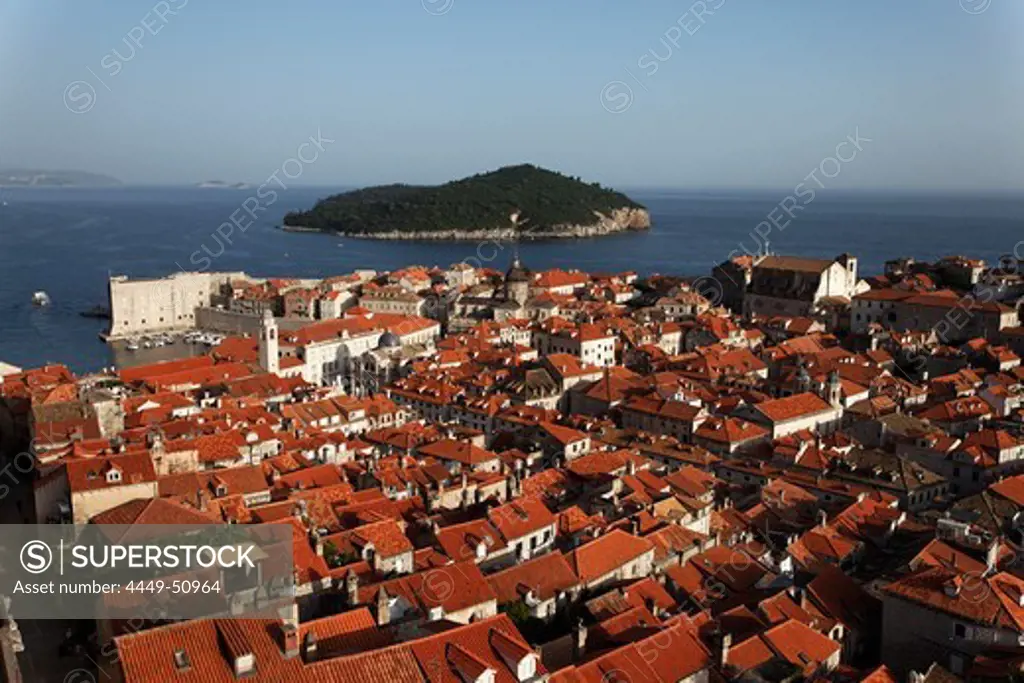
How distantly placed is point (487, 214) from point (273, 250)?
33.6m

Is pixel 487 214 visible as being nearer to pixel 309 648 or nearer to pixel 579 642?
pixel 579 642

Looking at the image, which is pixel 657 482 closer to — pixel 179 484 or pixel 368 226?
pixel 179 484

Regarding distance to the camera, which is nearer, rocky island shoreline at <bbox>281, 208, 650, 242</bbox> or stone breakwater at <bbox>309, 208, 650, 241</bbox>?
rocky island shoreline at <bbox>281, 208, 650, 242</bbox>

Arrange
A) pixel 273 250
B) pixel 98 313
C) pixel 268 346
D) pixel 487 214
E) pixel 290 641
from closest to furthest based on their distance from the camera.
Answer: pixel 290 641, pixel 268 346, pixel 98 313, pixel 273 250, pixel 487 214

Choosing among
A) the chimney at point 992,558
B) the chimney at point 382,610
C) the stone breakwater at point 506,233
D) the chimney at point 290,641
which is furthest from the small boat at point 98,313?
the stone breakwater at point 506,233

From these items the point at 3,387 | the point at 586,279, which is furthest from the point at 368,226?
the point at 3,387

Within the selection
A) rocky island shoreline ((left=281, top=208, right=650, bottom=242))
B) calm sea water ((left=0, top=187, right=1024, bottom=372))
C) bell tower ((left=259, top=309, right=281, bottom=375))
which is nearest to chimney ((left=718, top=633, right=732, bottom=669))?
bell tower ((left=259, top=309, right=281, bottom=375))

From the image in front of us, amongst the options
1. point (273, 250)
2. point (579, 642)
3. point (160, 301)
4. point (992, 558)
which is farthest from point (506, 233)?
point (579, 642)

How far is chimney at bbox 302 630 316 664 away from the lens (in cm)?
766

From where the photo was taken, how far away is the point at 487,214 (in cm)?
11931

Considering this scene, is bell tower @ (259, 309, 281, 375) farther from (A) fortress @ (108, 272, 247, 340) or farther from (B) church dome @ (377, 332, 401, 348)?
(A) fortress @ (108, 272, 247, 340)

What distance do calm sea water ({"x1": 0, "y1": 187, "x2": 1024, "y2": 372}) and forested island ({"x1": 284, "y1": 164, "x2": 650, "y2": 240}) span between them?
17.2 feet

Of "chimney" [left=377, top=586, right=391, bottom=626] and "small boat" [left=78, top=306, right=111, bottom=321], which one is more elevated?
"chimney" [left=377, top=586, right=391, bottom=626]

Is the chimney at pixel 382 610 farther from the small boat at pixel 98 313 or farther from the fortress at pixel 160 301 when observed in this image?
the small boat at pixel 98 313
